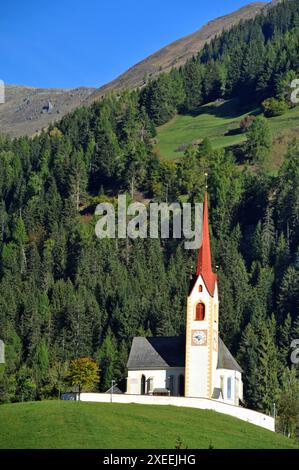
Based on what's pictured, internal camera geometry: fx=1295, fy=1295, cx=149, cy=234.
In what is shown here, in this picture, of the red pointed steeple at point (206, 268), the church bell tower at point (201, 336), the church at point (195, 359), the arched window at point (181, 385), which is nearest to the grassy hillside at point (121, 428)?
the church bell tower at point (201, 336)

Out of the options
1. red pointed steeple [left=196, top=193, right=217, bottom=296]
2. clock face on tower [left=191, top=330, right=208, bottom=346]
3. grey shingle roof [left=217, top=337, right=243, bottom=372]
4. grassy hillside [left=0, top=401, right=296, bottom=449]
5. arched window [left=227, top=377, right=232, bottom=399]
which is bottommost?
grassy hillside [left=0, top=401, right=296, bottom=449]

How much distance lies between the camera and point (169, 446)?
86.6 metres

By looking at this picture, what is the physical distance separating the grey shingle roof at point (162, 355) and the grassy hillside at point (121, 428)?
45.3 feet

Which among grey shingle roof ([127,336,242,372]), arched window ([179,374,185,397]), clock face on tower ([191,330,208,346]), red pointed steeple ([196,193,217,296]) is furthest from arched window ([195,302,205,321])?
arched window ([179,374,185,397])

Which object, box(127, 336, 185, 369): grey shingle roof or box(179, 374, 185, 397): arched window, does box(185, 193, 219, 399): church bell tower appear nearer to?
box(179, 374, 185, 397): arched window

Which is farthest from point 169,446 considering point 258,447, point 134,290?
point 134,290

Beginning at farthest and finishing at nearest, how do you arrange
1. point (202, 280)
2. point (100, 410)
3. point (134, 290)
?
point (134, 290) → point (202, 280) → point (100, 410)

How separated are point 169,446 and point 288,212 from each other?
102714 mm

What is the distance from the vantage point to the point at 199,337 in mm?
115375

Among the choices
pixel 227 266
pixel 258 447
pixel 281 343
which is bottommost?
pixel 258 447

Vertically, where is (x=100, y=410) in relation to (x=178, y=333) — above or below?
below

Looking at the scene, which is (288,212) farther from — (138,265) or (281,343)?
(281,343)

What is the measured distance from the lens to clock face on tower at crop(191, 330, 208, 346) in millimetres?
115125

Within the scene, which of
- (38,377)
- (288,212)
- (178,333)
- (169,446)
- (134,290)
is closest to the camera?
(169,446)
